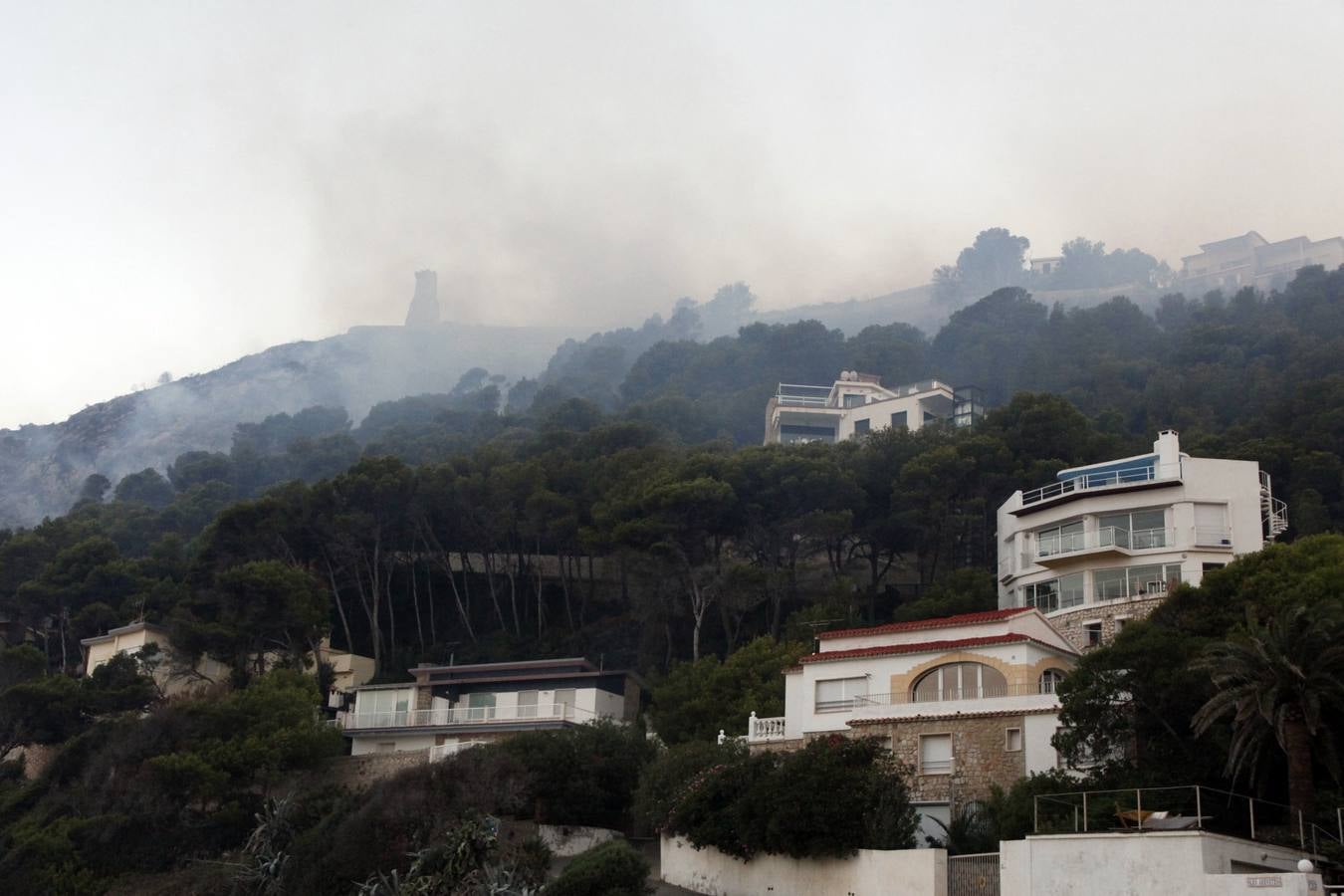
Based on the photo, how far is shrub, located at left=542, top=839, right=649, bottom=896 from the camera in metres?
28.9

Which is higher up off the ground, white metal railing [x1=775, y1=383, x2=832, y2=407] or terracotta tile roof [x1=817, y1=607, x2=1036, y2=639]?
white metal railing [x1=775, y1=383, x2=832, y2=407]

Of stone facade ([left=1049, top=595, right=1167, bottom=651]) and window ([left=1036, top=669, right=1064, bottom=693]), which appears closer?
window ([left=1036, top=669, right=1064, bottom=693])

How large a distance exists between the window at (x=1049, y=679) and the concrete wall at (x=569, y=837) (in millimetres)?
13163

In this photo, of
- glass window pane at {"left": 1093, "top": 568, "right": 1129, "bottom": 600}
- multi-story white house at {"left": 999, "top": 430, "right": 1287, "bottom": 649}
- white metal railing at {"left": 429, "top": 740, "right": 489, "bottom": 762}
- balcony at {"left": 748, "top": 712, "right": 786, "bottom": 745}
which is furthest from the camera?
glass window pane at {"left": 1093, "top": 568, "right": 1129, "bottom": 600}

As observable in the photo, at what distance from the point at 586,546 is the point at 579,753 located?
1865 cm

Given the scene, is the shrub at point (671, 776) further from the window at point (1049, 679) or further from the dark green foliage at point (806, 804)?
the window at point (1049, 679)

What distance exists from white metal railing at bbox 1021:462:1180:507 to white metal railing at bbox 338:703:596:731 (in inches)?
763

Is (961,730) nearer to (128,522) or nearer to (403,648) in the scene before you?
(403,648)

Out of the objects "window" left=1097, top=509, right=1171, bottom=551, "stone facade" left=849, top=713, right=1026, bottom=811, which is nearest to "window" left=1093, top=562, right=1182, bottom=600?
"window" left=1097, top=509, right=1171, bottom=551

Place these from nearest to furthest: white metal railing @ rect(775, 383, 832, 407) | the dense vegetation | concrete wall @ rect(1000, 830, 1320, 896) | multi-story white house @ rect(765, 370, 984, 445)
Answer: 1. concrete wall @ rect(1000, 830, 1320, 896)
2. the dense vegetation
3. multi-story white house @ rect(765, 370, 984, 445)
4. white metal railing @ rect(775, 383, 832, 407)

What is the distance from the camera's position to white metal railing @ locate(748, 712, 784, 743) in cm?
3659

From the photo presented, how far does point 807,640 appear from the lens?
1753 inches

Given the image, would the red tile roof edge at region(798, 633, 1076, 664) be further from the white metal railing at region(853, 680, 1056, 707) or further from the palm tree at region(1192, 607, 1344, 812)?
the palm tree at region(1192, 607, 1344, 812)

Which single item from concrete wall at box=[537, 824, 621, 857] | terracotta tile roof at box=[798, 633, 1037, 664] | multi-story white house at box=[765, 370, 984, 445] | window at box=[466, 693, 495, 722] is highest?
multi-story white house at box=[765, 370, 984, 445]
